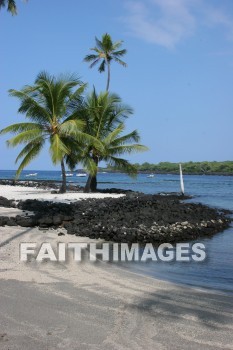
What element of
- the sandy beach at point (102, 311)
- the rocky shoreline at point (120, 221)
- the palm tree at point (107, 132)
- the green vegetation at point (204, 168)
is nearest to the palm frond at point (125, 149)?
the palm tree at point (107, 132)

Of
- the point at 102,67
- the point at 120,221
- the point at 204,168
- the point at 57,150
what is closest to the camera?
the point at 120,221

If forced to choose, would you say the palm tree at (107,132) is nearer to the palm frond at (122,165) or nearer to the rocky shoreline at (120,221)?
the palm frond at (122,165)

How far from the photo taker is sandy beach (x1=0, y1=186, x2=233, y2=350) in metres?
4.57

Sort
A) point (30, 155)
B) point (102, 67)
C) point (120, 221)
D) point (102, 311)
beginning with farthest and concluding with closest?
point (102, 67) < point (30, 155) < point (120, 221) < point (102, 311)

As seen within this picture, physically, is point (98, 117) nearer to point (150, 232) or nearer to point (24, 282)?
point (150, 232)

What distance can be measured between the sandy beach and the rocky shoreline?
4.30m

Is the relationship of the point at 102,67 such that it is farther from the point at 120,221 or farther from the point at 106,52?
the point at 120,221

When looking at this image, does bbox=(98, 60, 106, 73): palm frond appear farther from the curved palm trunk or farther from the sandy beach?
the sandy beach

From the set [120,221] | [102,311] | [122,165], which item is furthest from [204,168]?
[102,311]

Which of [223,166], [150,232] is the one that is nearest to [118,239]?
[150,232]

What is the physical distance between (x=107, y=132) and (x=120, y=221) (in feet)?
55.1

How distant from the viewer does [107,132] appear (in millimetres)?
30250


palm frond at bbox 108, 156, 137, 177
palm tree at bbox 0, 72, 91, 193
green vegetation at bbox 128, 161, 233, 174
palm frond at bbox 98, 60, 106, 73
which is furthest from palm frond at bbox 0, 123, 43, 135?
green vegetation at bbox 128, 161, 233, 174

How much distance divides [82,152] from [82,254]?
1710 centimetres
